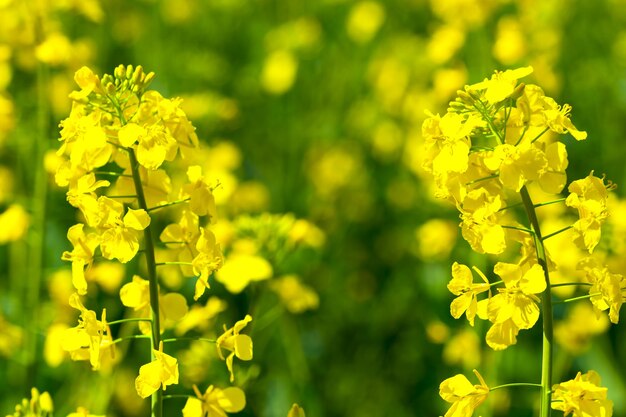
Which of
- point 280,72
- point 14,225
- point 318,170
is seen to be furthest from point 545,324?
point 280,72

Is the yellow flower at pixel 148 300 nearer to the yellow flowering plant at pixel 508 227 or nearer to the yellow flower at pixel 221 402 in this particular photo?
the yellow flower at pixel 221 402

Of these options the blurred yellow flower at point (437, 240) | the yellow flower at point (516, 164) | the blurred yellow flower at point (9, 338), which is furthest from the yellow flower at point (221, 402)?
the blurred yellow flower at point (437, 240)

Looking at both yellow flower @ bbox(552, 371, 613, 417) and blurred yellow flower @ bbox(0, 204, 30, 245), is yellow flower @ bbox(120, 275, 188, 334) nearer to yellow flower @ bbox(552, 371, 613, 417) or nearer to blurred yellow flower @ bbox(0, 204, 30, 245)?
yellow flower @ bbox(552, 371, 613, 417)

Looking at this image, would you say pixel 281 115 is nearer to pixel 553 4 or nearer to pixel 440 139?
pixel 553 4

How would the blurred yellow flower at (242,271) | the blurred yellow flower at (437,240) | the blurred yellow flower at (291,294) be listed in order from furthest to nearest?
the blurred yellow flower at (437,240)
the blurred yellow flower at (291,294)
the blurred yellow flower at (242,271)

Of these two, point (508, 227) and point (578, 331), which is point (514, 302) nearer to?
point (508, 227)

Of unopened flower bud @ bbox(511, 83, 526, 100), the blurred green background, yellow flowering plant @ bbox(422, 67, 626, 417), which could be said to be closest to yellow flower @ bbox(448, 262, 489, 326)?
yellow flowering plant @ bbox(422, 67, 626, 417)
